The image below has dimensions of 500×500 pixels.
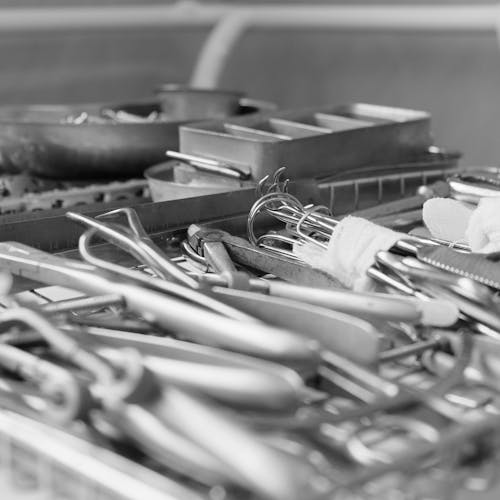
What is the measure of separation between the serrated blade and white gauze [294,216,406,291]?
27 mm

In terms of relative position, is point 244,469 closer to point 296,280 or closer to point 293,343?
point 293,343

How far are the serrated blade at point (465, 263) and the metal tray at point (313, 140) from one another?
23 cm

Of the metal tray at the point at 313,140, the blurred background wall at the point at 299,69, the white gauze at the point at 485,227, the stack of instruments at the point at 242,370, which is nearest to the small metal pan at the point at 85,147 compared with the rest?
the metal tray at the point at 313,140

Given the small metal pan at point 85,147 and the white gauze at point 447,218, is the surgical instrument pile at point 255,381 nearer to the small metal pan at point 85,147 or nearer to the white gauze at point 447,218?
the white gauze at point 447,218

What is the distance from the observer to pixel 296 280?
0.54m

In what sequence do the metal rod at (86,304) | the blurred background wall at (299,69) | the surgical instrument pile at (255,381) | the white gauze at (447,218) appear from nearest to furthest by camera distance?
the surgical instrument pile at (255,381), the metal rod at (86,304), the white gauze at (447,218), the blurred background wall at (299,69)

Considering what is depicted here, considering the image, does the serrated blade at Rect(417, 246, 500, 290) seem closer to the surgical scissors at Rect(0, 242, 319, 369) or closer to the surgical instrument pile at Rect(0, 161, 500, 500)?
the surgical instrument pile at Rect(0, 161, 500, 500)

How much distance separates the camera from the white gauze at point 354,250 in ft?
1.63

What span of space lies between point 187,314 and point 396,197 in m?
0.42

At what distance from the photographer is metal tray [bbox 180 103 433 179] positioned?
694mm

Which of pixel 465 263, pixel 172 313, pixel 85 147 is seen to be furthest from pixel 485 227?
pixel 85 147

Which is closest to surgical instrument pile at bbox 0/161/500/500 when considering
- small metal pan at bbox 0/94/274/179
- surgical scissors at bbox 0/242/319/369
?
surgical scissors at bbox 0/242/319/369

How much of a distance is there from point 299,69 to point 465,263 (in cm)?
165

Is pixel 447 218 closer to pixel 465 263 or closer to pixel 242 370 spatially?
pixel 465 263
